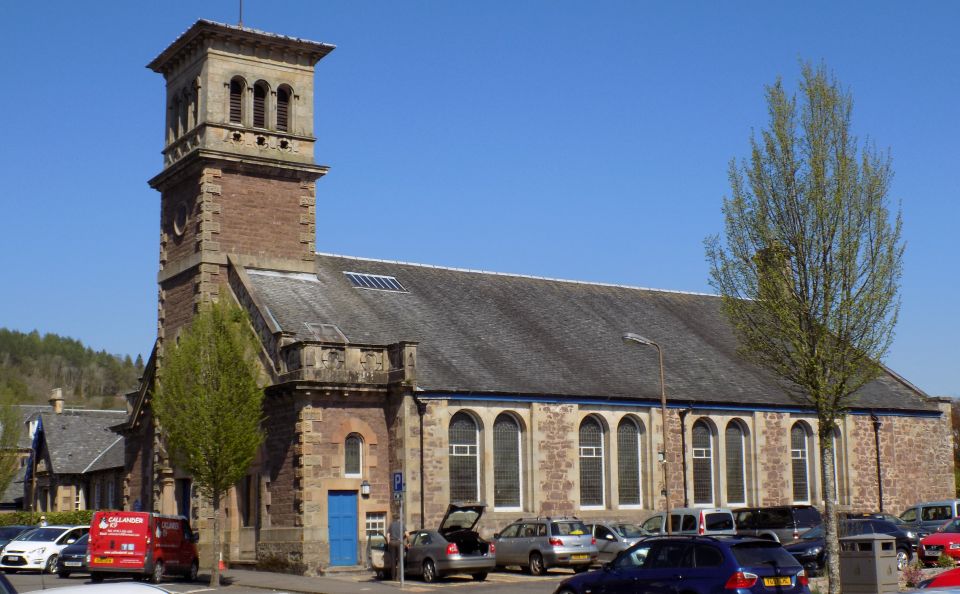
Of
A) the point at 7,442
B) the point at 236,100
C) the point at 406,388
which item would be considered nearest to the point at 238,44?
the point at 236,100

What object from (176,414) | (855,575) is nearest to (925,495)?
(855,575)

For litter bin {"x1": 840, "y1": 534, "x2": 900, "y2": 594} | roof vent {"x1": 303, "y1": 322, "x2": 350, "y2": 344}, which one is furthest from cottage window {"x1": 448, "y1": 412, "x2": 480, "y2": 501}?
litter bin {"x1": 840, "y1": 534, "x2": 900, "y2": 594}

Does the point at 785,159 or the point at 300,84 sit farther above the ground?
the point at 300,84

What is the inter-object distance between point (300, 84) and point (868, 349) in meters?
23.9

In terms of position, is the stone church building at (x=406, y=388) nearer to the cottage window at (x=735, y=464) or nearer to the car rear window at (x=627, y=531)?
the cottage window at (x=735, y=464)

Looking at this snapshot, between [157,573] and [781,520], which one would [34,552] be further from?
[781,520]

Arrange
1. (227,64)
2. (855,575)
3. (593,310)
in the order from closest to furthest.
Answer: (855,575), (227,64), (593,310)

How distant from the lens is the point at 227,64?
130 feet

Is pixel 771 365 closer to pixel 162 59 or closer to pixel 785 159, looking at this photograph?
pixel 785 159

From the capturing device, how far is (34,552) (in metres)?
34.6

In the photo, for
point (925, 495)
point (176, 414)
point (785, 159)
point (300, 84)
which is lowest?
point (925, 495)

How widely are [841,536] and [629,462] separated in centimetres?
1184

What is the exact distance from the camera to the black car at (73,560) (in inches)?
1261

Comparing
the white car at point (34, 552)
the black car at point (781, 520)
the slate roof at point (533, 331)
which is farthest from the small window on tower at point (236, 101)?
the black car at point (781, 520)
